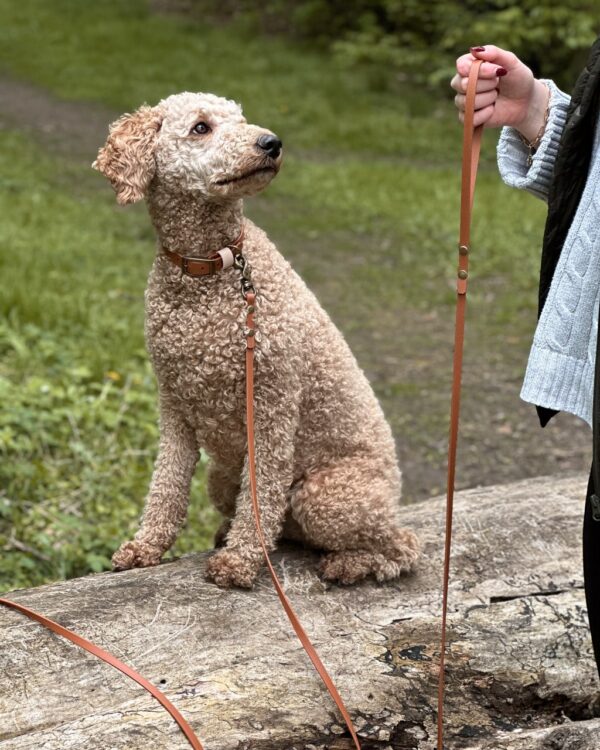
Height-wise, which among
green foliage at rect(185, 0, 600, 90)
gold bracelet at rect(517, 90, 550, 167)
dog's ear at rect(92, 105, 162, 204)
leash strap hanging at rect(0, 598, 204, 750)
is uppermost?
green foliage at rect(185, 0, 600, 90)

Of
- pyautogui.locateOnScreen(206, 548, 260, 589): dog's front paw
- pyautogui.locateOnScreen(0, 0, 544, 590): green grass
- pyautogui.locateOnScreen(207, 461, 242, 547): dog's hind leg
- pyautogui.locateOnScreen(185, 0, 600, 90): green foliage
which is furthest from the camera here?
pyautogui.locateOnScreen(185, 0, 600, 90): green foliage

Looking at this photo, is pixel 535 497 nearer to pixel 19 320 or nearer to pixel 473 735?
pixel 473 735

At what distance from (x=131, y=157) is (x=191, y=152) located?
0.16 meters

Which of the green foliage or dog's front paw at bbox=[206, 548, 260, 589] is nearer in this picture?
dog's front paw at bbox=[206, 548, 260, 589]

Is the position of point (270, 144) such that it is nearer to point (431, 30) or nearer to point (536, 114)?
point (536, 114)

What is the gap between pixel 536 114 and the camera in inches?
84.1

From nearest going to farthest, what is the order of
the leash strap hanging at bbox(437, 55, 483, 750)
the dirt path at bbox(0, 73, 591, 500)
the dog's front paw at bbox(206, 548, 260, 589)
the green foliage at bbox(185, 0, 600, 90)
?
the leash strap hanging at bbox(437, 55, 483, 750)
the dog's front paw at bbox(206, 548, 260, 589)
the dirt path at bbox(0, 73, 591, 500)
the green foliage at bbox(185, 0, 600, 90)

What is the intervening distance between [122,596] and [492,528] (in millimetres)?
1313

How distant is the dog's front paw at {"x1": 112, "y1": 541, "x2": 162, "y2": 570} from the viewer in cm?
275

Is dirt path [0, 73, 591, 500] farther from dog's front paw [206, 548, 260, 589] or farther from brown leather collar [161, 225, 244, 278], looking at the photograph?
brown leather collar [161, 225, 244, 278]

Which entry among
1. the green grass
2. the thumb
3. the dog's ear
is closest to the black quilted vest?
the thumb

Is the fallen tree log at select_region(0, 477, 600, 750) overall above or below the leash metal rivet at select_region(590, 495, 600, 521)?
below

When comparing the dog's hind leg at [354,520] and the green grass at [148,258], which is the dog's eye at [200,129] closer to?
the dog's hind leg at [354,520]

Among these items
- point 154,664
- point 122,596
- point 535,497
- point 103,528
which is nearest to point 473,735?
point 154,664
